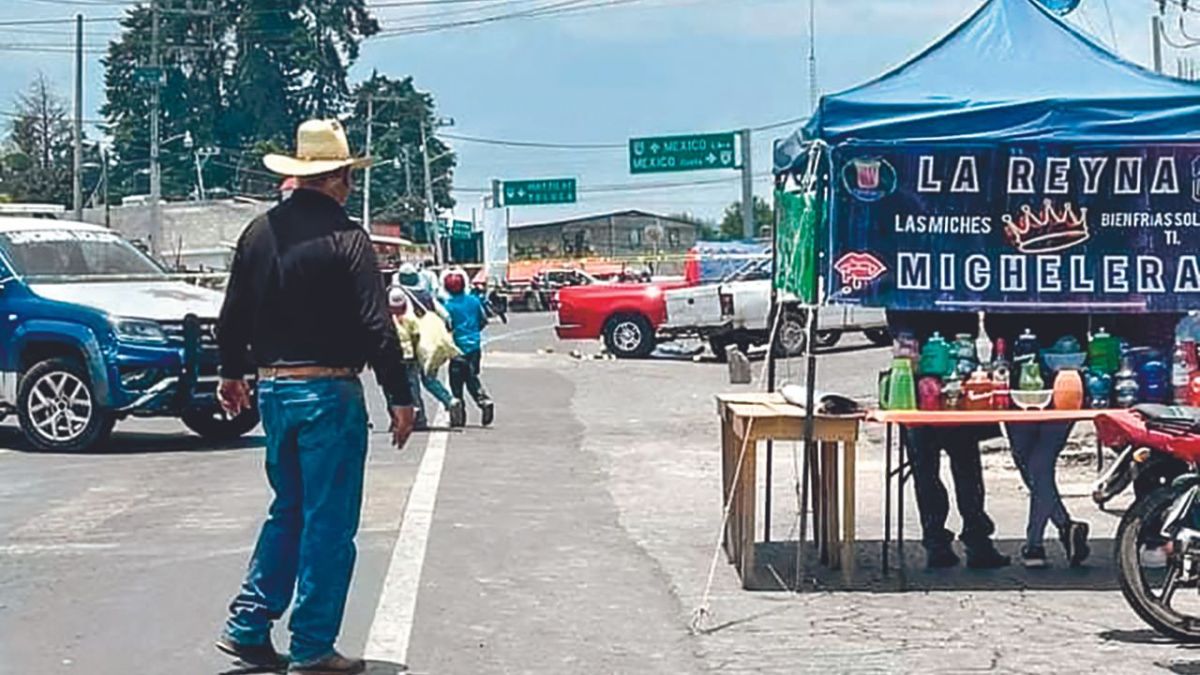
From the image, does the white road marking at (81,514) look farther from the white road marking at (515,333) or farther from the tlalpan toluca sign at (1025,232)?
the white road marking at (515,333)

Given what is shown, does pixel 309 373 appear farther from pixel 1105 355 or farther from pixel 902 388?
pixel 1105 355

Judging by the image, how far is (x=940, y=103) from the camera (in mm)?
9648

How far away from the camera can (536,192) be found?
7856 cm

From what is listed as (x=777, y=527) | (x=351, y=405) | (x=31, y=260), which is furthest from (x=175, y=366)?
(x=351, y=405)

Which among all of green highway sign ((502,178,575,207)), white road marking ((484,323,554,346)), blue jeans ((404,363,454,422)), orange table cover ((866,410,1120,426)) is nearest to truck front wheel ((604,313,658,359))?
white road marking ((484,323,554,346))

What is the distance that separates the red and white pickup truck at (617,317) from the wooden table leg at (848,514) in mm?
23057

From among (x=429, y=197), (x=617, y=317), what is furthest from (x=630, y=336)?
(x=429, y=197)

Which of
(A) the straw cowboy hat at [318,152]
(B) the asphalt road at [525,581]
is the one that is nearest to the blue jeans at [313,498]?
(B) the asphalt road at [525,581]

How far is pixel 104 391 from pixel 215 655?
8220 mm

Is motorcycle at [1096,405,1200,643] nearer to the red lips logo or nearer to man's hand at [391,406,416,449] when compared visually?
the red lips logo

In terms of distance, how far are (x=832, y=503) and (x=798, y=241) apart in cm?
142

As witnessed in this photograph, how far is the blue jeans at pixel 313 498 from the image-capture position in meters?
7.39

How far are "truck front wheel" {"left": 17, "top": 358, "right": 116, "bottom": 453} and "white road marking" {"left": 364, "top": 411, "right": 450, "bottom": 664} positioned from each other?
3.10 m

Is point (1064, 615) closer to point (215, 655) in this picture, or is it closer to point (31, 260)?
point (215, 655)
